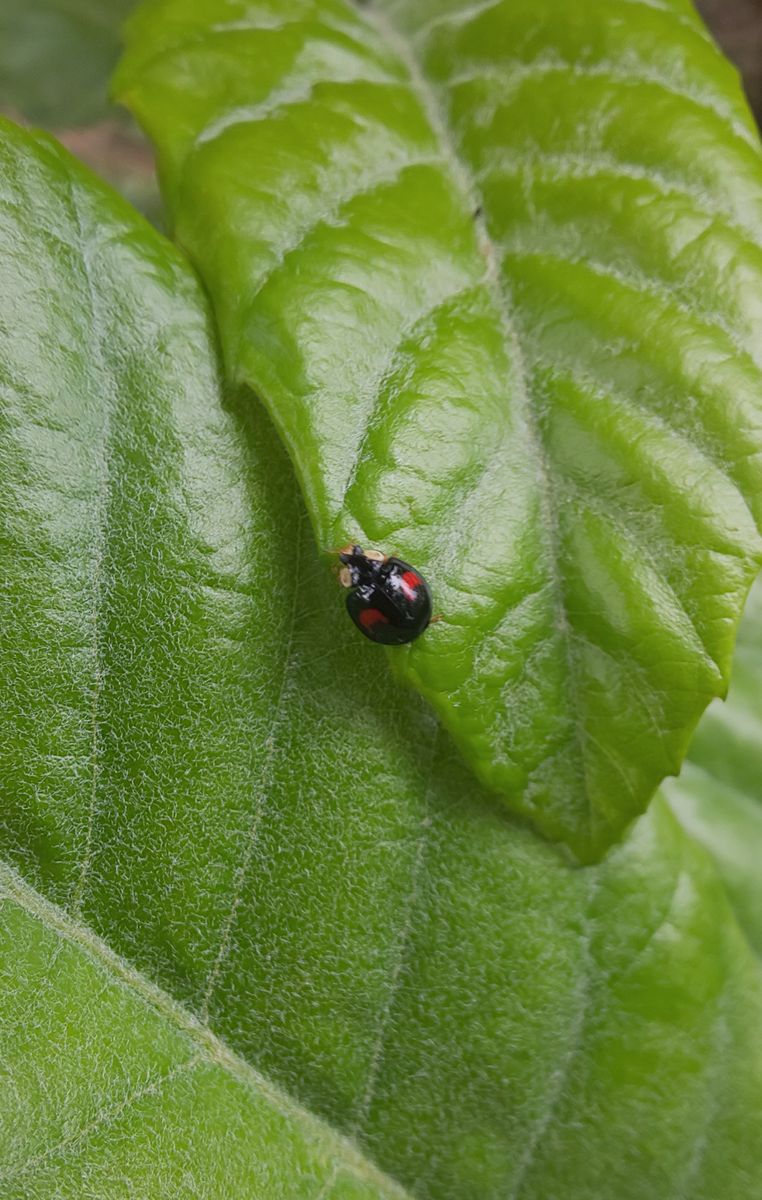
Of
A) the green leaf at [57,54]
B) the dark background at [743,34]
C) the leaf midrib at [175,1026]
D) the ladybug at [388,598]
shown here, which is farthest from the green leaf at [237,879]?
the dark background at [743,34]

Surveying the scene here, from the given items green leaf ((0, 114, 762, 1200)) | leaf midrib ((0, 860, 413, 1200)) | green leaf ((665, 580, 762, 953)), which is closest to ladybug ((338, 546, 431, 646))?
green leaf ((0, 114, 762, 1200))

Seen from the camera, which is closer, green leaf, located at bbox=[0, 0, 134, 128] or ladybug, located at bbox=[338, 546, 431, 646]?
ladybug, located at bbox=[338, 546, 431, 646]

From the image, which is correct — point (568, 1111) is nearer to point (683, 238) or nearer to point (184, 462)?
point (184, 462)

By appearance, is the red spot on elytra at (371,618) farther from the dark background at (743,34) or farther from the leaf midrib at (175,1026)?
the dark background at (743,34)

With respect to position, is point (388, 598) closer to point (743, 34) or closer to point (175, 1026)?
point (175, 1026)

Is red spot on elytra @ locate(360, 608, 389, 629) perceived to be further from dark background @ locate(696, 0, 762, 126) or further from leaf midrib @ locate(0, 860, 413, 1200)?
dark background @ locate(696, 0, 762, 126)

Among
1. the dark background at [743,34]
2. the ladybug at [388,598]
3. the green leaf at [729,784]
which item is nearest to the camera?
the ladybug at [388,598]

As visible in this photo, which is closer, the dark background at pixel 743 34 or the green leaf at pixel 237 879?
the green leaf at pixel 237 879
